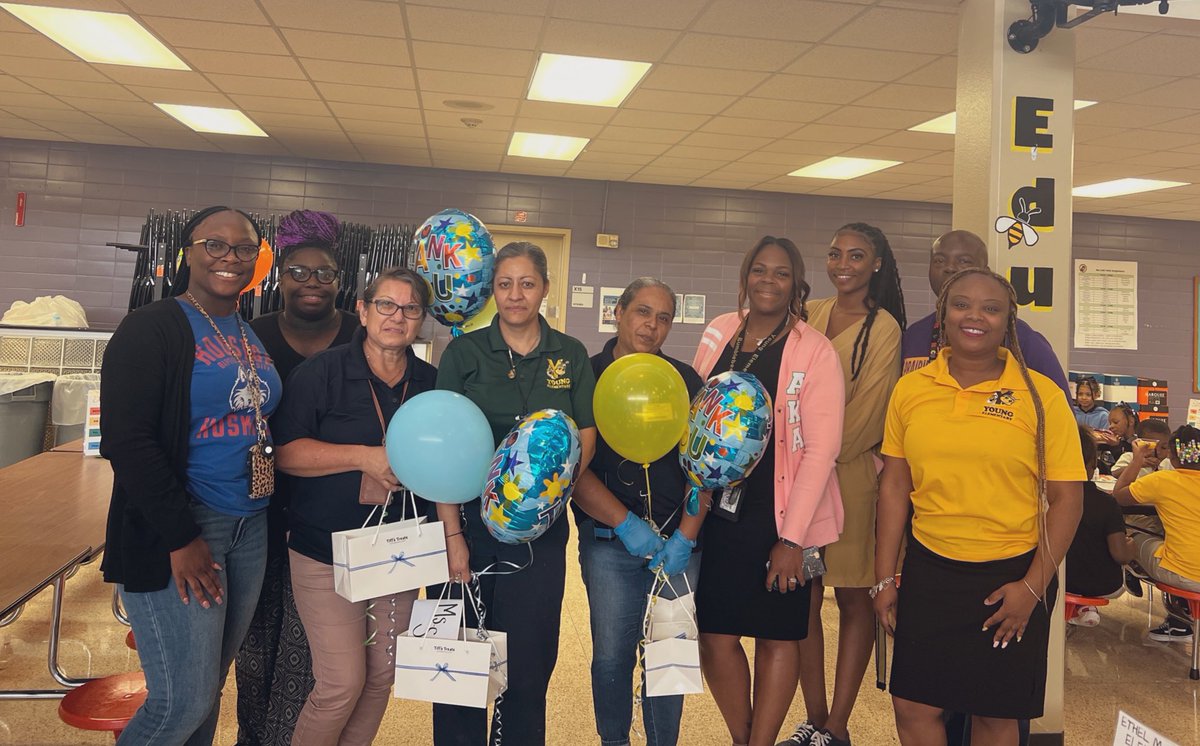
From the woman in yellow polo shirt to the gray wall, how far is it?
20.4 ft

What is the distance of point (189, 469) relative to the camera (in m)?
1.66

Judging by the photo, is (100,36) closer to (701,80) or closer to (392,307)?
(701,80)

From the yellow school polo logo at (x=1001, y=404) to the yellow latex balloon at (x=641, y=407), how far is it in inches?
28.1

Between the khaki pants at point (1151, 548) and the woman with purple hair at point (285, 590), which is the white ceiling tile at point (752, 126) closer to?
the khaki pants at point (1151, 548)

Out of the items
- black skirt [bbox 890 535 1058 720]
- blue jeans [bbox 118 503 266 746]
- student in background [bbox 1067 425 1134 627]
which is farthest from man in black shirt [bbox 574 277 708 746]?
student in background [bbox 1067 425 1134 627]

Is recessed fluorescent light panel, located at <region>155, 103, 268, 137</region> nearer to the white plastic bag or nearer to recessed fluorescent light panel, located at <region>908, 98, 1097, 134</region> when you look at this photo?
the white plastic bag

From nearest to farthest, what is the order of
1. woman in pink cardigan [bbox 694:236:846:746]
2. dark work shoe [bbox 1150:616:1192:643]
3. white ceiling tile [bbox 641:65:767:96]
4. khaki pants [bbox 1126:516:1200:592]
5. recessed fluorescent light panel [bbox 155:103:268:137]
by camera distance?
woman in pink cardigan [bbox 694:236:846:746] → khaki pants [bbox 1126:516:1200:592] → dark work shoe [bbox 1150:616:1192:643] → white ceiling tile [bbox 641:65:767:96] → recessed fluorescent light panel [bbox 155:103:268:137]

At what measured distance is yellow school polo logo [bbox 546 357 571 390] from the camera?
188 cm

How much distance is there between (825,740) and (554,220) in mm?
6290

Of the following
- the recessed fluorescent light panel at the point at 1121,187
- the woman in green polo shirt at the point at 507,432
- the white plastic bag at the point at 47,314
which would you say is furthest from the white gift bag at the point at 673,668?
the recessed fluorescent light panel at the point at 1121,187

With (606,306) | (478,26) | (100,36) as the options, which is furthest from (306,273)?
(606,306)

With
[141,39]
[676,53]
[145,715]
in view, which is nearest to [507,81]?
[676,53]

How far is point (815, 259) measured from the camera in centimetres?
840

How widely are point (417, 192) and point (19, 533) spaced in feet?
19.5
